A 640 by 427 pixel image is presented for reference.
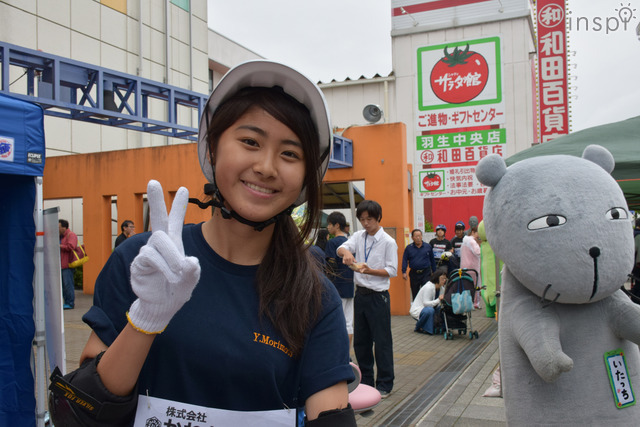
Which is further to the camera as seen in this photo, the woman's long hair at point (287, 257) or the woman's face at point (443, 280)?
the woman's face at point (443, 280)

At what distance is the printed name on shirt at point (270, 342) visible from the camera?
1.26m

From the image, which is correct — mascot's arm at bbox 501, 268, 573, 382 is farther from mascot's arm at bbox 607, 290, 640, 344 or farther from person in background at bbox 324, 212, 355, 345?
person in background at bbox 324, 212, 355, 345

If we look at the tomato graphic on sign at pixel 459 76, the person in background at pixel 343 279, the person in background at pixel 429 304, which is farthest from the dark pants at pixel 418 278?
the tomato graphic on sign at pixel 459 76

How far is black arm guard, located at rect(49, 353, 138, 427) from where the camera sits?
112 centimetres

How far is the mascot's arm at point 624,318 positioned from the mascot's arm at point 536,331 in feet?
0.89

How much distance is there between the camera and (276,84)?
1408 millimetres

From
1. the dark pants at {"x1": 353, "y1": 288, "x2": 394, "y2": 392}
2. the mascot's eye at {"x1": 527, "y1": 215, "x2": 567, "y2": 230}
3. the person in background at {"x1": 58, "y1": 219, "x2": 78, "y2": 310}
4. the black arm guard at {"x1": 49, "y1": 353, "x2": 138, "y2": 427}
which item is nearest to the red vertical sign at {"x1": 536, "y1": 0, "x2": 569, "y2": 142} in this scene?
the dark pants at {"x1": 353, "y1": 288, "x2": 394, "y2": 392}

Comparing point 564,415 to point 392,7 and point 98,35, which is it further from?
point 392,7

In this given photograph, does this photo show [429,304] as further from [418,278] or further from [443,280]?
[418,278]

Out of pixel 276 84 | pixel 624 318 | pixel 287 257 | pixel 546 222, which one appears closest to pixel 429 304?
pixel 624 318

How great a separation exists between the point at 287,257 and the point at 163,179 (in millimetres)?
12697

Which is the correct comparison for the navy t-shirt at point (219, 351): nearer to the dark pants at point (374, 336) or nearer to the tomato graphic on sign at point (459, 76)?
the dark pants at point (374, 336)

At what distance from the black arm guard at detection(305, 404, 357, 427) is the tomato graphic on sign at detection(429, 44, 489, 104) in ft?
61.2

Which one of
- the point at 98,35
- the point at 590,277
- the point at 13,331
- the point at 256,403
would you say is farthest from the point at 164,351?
the point at 98,35
